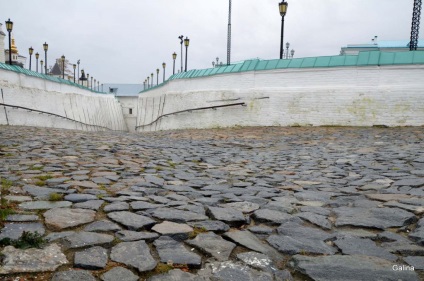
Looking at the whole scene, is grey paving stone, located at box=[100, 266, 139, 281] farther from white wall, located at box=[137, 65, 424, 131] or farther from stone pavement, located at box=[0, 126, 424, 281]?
white wall, located at box=[137, 65, 424, 131]

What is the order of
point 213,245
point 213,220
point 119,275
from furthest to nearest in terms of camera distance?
point 213,220 → point 213,245 → point 119,275

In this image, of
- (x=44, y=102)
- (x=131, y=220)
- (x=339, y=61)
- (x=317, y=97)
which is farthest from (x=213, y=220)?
(x=44, y=102)

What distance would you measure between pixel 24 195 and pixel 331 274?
2.92 m

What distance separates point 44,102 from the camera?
20156 millimetres

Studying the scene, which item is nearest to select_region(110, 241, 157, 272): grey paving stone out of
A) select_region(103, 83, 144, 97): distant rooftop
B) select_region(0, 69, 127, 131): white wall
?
select_region(0, 69, 127, 131): white wall

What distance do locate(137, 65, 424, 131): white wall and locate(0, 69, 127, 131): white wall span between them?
8.96 meters

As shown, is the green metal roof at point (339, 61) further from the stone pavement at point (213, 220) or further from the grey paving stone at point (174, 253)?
the grey paving stone at point (174, 253)

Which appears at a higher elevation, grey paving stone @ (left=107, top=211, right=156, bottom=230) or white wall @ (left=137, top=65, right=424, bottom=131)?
white wall @ (left=137, top=65, right=424, bottom=131)

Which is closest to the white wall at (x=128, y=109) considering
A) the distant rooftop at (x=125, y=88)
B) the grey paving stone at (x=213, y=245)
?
the distant rooftop at (x=125, y=88)

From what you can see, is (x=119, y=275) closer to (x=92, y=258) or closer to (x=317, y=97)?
(x=92, y=258)

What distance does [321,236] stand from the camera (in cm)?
260

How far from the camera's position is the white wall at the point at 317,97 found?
12648 millimetres

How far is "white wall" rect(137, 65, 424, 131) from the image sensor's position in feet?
41.5

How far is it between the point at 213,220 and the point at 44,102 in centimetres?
2001
